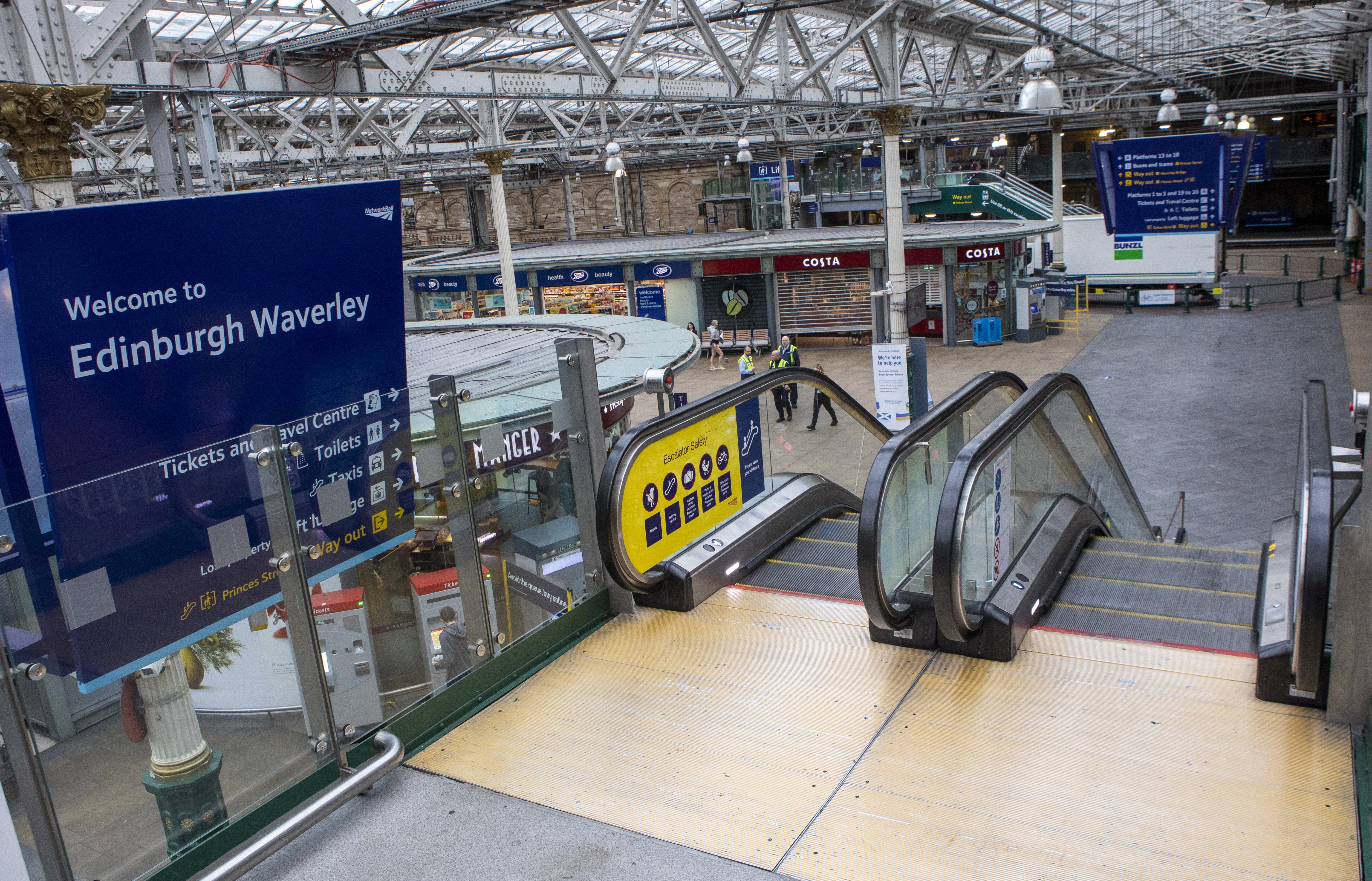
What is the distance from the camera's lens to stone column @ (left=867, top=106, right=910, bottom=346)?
14.1 m

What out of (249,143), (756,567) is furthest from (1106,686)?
(249,143)

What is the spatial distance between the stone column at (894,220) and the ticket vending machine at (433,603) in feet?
36.1

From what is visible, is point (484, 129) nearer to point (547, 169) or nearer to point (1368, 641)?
point (1368, 641)

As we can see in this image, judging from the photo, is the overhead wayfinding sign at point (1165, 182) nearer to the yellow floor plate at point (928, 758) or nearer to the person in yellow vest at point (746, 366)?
the person in yellow vest at point (746, 366)

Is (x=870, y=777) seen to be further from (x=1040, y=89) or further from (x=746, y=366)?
(x=746, y=366)

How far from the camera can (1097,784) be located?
3215 millimetres

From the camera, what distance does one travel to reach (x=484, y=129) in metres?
16.8

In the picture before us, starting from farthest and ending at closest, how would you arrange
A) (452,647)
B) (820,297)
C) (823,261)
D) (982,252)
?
(820,297) < (823,261) < (982,252) < (452,647)

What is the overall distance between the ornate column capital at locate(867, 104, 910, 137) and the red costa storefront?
32.7ft

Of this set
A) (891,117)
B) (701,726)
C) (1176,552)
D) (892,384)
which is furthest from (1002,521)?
(891,117)

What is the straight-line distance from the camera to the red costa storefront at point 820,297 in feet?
81.7

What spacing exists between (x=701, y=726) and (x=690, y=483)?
185 cm

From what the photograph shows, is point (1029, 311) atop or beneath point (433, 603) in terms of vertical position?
beneath

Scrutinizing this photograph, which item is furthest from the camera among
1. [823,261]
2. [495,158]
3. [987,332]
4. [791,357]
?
[823,261]
